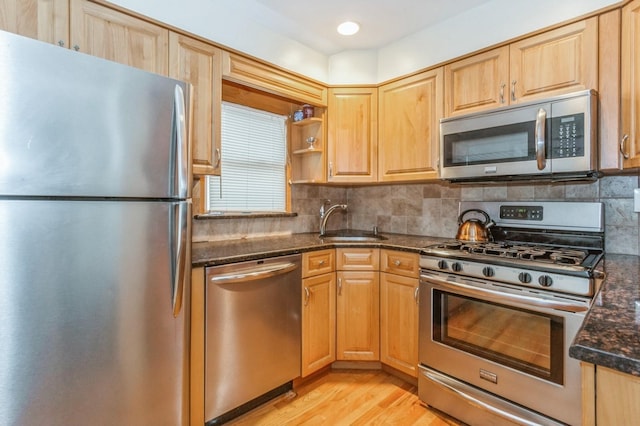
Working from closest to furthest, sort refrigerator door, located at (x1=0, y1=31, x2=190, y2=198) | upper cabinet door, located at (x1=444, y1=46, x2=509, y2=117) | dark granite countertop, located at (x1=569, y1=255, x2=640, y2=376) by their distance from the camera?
dark granite countertop, located at (x1=569, y1=255, x2=640, y2=376) < refrigerator door, located at (x1=0, y1=31, x2=190, y2=198) < upper cabinet door, located at (x1=444, y1=46, x2=509, y2=117)

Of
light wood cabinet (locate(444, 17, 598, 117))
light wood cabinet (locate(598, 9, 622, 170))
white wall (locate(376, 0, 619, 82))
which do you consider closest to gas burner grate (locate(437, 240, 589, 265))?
light wood cabinet (locate(598, 9, 622, 170))

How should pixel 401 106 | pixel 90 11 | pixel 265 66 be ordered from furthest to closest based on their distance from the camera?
pixel 401 106, pixel 265 66, pixel 90 11

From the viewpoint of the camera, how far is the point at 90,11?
1.49 meters

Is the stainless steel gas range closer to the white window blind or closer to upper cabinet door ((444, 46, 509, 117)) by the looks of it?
upper cabinet door ((444, 46, 509, 117))

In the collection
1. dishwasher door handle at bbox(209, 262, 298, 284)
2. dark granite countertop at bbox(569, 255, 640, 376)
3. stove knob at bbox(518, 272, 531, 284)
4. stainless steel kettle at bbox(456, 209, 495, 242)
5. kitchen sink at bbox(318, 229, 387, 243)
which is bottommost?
dishwasher door handle at bbox(209, 262, 298, 284)

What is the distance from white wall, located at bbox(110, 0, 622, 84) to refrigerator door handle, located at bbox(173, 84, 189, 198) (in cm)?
68

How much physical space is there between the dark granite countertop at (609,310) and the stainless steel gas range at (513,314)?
5.8 inches

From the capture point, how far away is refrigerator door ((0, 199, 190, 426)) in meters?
1.03

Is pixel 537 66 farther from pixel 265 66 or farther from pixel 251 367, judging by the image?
pixel 251 367

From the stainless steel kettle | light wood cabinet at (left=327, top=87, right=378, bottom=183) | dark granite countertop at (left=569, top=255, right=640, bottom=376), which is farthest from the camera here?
light wood cabinet at (left=327, top=87, right=378, bottom=183)

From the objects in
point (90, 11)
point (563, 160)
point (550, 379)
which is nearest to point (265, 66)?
point (90, 11)

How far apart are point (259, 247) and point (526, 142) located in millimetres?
1666

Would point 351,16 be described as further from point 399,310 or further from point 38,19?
point 399,310

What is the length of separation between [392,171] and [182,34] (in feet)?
5.39
